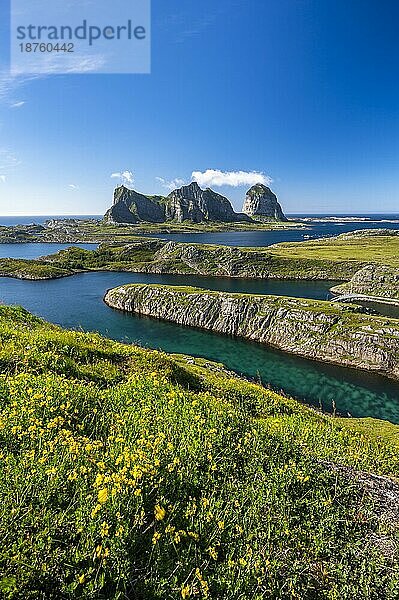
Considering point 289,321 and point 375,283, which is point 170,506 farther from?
point 375,283

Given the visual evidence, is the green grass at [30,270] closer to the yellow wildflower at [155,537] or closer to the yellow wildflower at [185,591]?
the yellow wildflower at [155,537]

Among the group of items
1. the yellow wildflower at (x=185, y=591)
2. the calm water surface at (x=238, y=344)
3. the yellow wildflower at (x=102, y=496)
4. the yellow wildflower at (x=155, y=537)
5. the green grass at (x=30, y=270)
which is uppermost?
the green grass at (x=30, y=270)

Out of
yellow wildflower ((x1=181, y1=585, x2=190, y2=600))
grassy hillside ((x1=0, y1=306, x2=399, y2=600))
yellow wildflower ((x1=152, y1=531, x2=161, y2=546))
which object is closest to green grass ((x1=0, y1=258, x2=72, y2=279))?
grassy hillside ((x1=0, y1=306, x2=399, y2=600))

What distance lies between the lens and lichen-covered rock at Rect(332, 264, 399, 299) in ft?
268

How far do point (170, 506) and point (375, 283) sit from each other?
92166 millimetres

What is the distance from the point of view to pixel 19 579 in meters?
4.30

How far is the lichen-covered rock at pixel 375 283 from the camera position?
8156 cm

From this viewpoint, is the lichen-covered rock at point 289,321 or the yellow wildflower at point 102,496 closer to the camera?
the yellow wildflower at point 102,496

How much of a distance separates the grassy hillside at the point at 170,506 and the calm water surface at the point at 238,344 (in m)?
29.4

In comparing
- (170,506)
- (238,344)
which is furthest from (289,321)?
(170,506)

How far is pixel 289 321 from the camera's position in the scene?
178 feet

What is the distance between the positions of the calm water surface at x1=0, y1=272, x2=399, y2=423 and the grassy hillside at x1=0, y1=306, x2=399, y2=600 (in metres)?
29.4

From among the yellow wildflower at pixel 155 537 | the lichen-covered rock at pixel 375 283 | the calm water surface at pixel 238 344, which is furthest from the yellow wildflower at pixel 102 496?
the lichen-covered rock at pixel 375 283

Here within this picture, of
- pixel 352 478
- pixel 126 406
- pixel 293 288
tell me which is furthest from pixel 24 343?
pixel 293 288
